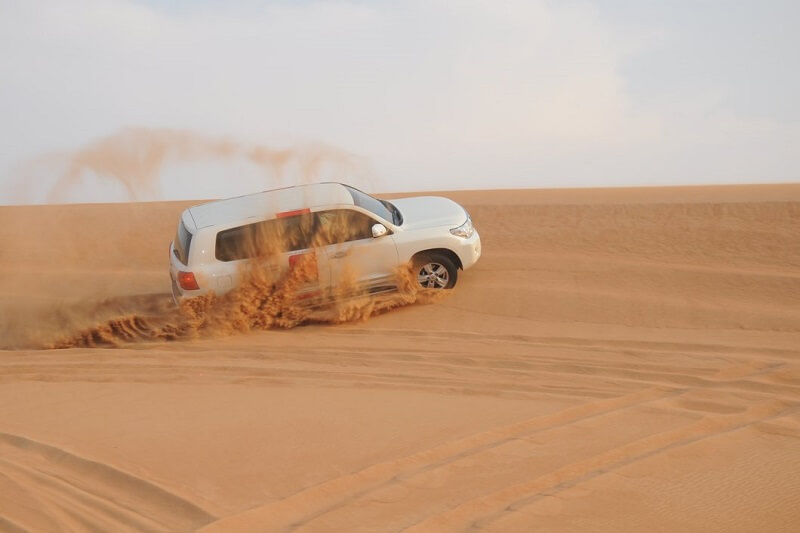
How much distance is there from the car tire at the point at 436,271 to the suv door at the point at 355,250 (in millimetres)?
460

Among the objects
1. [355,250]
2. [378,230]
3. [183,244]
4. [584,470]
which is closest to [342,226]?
[355,250]

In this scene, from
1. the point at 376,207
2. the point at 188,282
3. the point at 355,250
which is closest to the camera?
the point at 188,282

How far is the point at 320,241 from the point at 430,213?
1.75 meters

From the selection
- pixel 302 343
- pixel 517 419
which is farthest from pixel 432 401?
pixel 302 343

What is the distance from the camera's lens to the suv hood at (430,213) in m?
10.4

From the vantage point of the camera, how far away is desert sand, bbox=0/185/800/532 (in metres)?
4.74

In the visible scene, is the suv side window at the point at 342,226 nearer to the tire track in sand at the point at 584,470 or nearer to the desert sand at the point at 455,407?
the desert sand at the point at 455,407

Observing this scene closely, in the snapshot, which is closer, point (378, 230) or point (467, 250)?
point (378, 230)

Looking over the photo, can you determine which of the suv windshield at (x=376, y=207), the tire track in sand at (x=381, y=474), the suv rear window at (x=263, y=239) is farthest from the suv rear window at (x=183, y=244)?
the tire track in sand at (x=381, y=474)

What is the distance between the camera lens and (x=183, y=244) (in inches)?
388

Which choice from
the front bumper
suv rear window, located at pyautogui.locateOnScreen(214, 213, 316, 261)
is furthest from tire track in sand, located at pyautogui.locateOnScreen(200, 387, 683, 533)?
suv rear window, located at pyautogui.locateOnScreen(214, 213, 316, 261)

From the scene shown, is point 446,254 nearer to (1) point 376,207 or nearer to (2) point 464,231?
(2) point 464,231

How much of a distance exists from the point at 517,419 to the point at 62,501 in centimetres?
333

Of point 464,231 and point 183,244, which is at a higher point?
point 183,244
